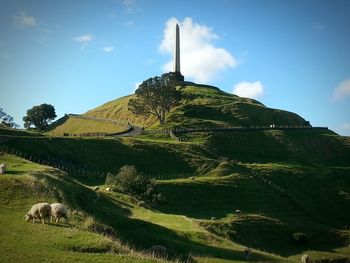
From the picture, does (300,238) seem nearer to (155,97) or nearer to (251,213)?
(251,213)

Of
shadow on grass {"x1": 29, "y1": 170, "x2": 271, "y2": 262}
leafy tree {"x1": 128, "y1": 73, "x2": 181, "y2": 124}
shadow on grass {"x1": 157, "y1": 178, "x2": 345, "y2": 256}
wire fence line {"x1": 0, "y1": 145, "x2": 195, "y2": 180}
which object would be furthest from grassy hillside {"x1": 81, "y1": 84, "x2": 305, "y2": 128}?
shadow on grass {"x1": 29, "y1": 170, "x2": 271, "y2": 262}

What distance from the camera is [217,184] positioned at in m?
81.5

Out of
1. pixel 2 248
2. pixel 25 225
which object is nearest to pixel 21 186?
pixel 25 225

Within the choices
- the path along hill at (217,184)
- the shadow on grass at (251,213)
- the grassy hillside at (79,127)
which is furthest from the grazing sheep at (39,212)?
the grassy hillside at (79,127)

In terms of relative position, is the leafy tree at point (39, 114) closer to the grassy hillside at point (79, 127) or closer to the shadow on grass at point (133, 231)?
the grassy hillside at point (79, 127)

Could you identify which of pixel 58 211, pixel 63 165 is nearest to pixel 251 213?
pixel 63 165

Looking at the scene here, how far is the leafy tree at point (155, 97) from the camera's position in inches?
5527

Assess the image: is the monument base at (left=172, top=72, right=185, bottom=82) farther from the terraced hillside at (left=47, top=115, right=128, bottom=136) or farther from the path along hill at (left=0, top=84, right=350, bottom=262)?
the terraced hillside at (left=47, top=115, right=128, bottom=136)

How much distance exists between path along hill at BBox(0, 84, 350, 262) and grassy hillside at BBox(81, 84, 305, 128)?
0.78 m

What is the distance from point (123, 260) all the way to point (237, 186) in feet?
205

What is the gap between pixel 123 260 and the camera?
22.5m

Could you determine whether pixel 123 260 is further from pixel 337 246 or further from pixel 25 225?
pixel 337 246

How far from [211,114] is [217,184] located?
76.0 m

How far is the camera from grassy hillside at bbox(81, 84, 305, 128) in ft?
474
